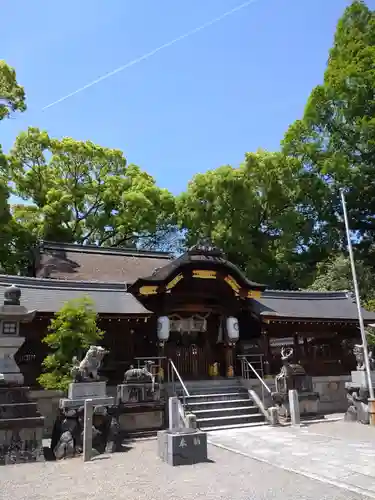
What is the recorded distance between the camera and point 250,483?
6566mm

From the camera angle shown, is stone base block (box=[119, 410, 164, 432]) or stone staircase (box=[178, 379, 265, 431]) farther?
stone staircase (box=[178, 379, 265, 431])

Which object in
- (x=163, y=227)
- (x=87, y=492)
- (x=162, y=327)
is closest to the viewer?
(x=87, y=492)

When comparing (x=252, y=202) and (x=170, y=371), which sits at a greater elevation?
(x=252, y=202)

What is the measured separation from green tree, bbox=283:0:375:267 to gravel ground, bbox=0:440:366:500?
24.0 meters

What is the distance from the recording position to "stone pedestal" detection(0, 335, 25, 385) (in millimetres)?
9289

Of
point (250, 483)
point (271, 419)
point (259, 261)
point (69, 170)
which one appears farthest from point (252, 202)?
point (250, 483)

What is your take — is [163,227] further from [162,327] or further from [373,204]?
[162,327]

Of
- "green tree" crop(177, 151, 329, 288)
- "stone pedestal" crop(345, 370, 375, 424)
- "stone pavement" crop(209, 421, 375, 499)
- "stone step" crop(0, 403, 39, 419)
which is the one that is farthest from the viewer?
"green tree" crop(177, 151, 329, 288)

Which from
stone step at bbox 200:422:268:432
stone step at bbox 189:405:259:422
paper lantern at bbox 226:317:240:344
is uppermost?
paper lantern at bbox 226:317:240:344

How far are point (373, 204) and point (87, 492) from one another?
27.8 meters

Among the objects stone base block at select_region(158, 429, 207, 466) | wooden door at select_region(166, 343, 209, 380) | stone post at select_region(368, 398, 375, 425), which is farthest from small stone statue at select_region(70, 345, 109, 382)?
stone post at select_region(368, 398, 375, 425)

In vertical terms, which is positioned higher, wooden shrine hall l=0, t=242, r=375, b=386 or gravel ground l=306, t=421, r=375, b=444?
wooden shrine hall l=0, t=242, r=375, b=386

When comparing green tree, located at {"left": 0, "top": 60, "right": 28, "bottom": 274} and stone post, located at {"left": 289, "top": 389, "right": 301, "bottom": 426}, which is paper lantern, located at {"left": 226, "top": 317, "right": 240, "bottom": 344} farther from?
green tree, located at {"left": 0, "top": 60, "right": 28, "bottom": 274}

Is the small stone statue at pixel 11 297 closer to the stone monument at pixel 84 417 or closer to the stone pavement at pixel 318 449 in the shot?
the stone monument at pixel 84 417
